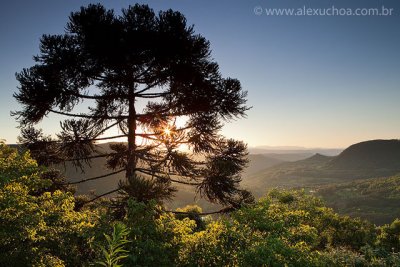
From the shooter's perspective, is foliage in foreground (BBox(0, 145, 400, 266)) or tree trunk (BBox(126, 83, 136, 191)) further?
tree trunk (BBox(126, 83, 136, 191))

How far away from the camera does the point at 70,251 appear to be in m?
7.12

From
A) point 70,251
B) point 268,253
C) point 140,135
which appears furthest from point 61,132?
point 268,253

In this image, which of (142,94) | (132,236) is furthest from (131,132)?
(132,236)

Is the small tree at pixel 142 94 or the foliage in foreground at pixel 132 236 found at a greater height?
the small tree at pixel 142 94

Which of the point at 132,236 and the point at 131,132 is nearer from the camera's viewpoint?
the point at 132,236

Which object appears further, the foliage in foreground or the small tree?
the small tree

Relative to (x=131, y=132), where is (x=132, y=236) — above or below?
below

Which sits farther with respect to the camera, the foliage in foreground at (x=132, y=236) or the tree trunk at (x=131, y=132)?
the tree trunk at (x=131, y=132)

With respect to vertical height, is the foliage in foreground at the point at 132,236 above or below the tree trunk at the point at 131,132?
below

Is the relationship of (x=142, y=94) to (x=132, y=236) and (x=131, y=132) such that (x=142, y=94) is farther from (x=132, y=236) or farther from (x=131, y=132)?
(x=132, y=236)

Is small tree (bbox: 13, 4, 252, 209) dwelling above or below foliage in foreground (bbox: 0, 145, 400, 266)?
above

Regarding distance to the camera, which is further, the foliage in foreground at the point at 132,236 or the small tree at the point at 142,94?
the small tree at the point at 142,94

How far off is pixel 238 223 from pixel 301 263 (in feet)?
6.83

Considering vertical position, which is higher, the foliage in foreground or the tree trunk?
the tree trunk
